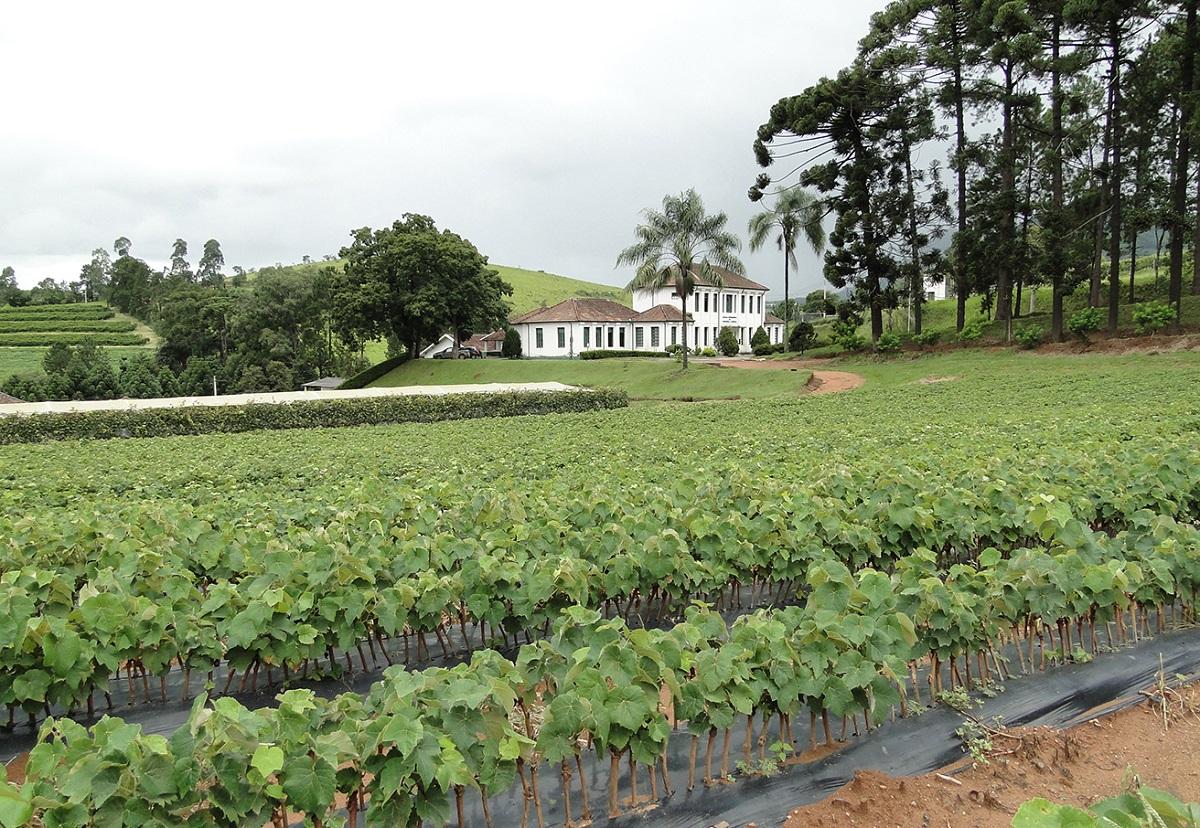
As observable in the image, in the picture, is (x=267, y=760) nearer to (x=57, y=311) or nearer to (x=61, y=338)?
(x=61, y=338)

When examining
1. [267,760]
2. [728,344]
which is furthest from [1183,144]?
[267,760]

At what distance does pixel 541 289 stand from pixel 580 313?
62.2 m

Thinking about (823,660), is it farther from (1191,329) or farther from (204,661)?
(1191,329)

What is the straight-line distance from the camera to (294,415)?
2544 centimetres

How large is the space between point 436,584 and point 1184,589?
4.75 meters

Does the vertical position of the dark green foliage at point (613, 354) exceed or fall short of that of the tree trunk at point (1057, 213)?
it falls short

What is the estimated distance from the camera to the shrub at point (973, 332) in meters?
33.0

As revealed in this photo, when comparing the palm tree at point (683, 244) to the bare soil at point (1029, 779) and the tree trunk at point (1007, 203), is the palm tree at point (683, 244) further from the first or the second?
the bare soil at point (1029, 779)

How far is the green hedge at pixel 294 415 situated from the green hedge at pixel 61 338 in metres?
61.4

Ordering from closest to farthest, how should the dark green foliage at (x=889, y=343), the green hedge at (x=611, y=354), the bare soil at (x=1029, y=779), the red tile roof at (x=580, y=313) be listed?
the bare soil at (x=1029, y=779) < the dark green foliage at (x=889, y=343) < the green hedge at (x=611, y=354) < the red tile roof at (x=580, y=313)

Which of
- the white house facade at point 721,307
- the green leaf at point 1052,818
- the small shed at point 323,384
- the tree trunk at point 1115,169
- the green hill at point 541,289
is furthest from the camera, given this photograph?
the green hill at point 541,289

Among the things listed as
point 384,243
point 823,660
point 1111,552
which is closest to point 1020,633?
point 1111,552

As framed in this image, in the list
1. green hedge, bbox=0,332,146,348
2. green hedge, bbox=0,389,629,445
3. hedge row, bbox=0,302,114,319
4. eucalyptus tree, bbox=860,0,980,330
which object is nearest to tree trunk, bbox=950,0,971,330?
eucalyptus tree, bbox=860,0,980,330

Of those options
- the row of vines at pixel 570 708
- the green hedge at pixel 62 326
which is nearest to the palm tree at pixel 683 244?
the row of vines at pixel 570 708
